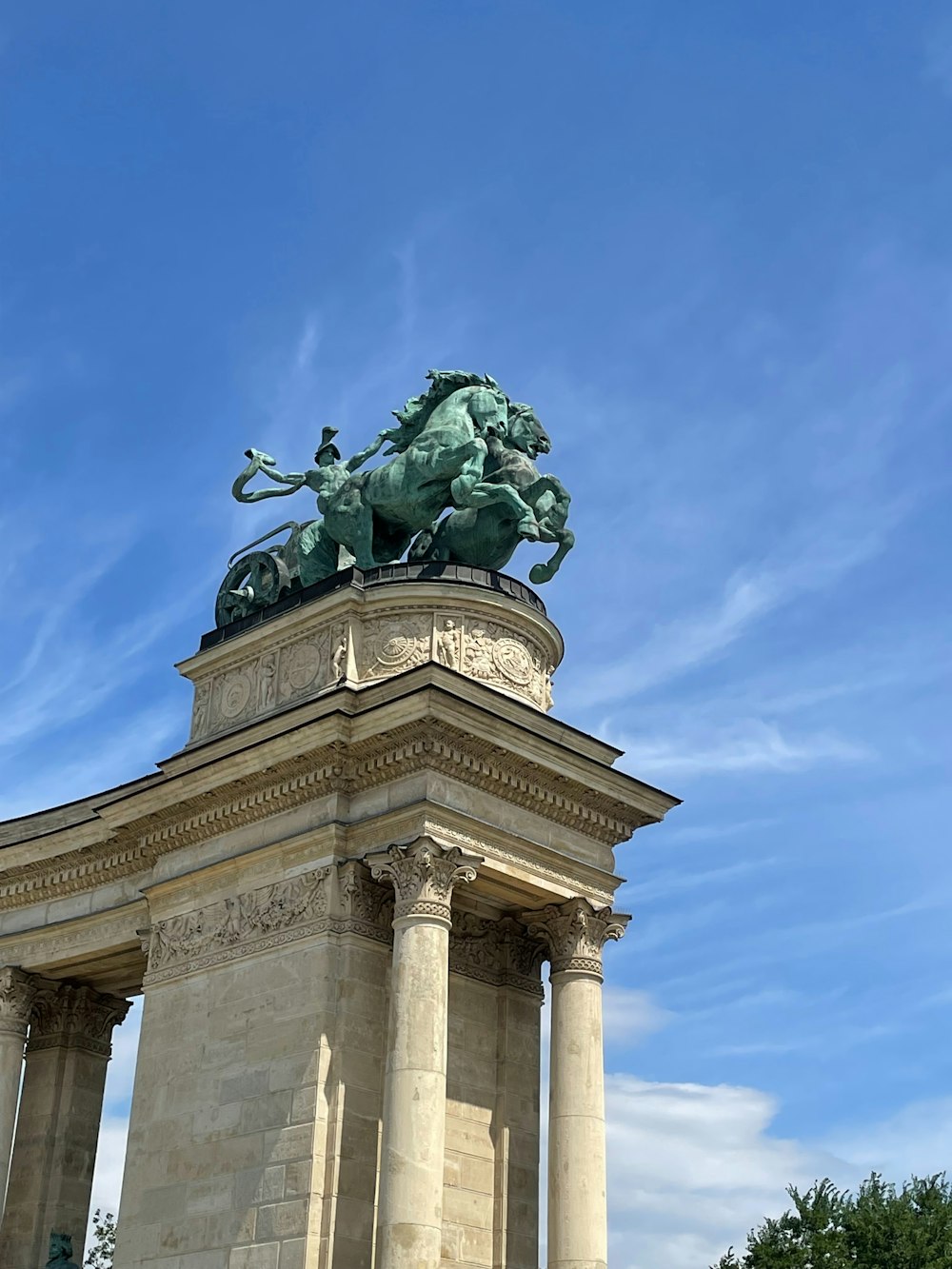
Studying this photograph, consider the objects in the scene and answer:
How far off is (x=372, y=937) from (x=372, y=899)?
61cm

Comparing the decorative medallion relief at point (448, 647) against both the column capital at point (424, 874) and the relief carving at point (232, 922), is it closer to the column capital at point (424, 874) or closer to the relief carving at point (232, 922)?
the column capital at point (424, 874)

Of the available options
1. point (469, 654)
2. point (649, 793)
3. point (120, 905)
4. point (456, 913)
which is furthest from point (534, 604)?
point (120, 905)

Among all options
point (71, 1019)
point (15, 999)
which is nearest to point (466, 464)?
point (15, 999)

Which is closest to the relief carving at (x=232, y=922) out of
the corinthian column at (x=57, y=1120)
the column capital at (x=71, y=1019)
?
the column capital at (x=71, y=1019)

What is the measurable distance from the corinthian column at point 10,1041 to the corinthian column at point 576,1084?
37.4 ft

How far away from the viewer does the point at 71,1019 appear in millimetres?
33312

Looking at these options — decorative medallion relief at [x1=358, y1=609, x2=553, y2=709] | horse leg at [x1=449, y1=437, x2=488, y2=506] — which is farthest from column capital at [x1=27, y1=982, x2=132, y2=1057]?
horse leg at [x1=449, y1=437, x2=488, y2=506]

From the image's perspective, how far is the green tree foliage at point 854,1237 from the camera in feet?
178

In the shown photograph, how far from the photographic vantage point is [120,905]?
30.3 meters

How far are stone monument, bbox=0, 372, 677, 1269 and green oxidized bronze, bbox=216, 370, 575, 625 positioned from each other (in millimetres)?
62

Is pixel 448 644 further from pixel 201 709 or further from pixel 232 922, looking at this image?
pixel 232 922

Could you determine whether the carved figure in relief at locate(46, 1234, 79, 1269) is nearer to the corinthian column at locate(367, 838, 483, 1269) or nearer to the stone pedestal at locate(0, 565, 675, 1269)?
the stone pedestal at locate(0, 565, 675, 1269)

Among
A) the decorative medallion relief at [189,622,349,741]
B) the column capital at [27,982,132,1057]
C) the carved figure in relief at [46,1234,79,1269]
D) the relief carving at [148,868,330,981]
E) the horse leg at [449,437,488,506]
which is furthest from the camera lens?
the column capital at [27,982,132,1057]

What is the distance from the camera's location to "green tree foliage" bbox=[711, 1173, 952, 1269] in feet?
178
